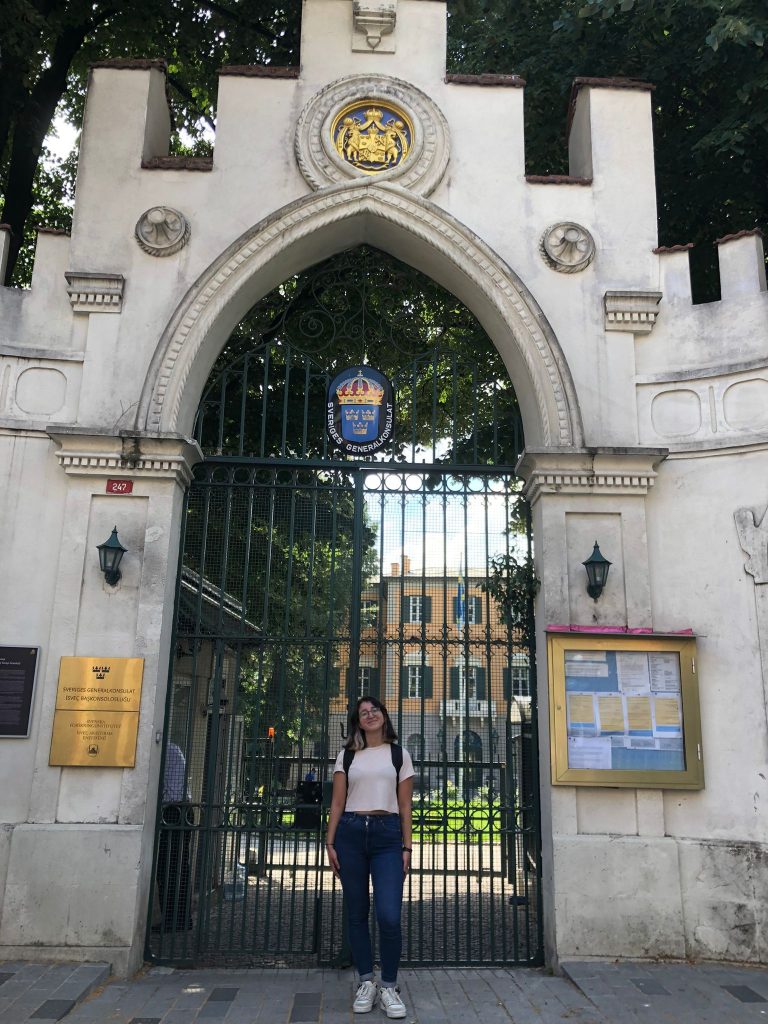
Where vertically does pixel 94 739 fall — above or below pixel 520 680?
below

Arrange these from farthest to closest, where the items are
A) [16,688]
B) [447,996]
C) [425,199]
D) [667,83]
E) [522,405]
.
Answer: [667,83] → [522,405] → [425,199] → [16,688] → [447,996]

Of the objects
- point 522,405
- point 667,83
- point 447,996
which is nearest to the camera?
point 447,996

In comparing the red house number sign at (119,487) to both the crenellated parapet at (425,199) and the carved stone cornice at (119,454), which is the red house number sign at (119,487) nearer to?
the carved stone cornice at (119,454)

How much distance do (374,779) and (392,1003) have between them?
1.29m

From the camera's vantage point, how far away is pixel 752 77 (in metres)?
8.07

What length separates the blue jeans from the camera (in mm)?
5066

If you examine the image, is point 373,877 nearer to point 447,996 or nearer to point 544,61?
point 447,996

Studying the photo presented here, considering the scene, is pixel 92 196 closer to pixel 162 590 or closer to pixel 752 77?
pixel 162 590

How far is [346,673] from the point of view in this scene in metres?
6.86

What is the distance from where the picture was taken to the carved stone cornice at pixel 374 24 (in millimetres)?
7578

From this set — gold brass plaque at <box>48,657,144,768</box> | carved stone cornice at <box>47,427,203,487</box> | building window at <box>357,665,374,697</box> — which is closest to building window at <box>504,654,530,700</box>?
building window at <box>357,665,374,697</box>

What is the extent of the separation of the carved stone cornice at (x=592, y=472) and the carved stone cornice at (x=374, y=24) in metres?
4.01

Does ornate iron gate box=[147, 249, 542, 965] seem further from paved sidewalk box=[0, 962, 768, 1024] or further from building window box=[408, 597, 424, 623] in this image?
paved sidewalk box=[0, 962, 768, 1024]

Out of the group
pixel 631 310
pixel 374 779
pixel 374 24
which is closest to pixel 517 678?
pixel 374 779
